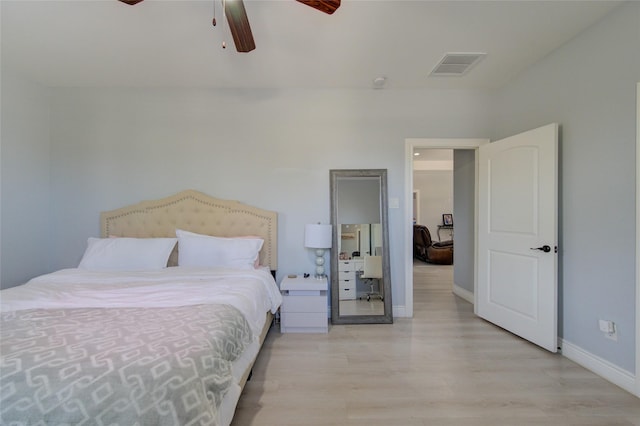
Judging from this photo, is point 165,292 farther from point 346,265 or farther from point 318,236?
point 346,265

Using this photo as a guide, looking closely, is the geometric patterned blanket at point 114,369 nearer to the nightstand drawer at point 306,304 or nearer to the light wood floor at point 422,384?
the light wood floor at point 422,384

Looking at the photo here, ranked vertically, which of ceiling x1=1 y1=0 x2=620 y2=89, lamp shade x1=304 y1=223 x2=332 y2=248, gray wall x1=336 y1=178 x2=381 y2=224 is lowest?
lamp shade x1=304 y1=223 x2=332 y2=248

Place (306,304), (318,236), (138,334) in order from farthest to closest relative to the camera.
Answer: (318,236) → (306,304) → (138,334)

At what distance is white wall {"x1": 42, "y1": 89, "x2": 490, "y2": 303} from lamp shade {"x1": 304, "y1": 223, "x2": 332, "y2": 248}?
11.2 inches

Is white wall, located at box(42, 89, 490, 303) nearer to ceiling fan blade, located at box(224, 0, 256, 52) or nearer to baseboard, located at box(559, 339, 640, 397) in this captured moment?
ceiling fan blade, located at box(224, 0, 256, 52)

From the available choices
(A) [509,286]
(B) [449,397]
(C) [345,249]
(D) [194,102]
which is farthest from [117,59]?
(A) [509,286]

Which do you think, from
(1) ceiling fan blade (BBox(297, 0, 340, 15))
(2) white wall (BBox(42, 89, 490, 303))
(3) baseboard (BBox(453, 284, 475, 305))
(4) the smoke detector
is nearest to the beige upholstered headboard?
(2) white wall (BBox(42, 89, 490, 303))

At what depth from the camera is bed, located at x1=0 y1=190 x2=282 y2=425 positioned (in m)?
0.92

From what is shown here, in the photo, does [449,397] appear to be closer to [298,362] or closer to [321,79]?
[298,362]

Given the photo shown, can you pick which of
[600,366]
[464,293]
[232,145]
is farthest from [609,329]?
[232,145]

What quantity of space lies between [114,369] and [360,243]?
2511 millimetres

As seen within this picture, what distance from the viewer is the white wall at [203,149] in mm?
3182

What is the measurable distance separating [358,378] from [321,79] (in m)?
2.81

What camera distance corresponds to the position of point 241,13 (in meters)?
1.62
